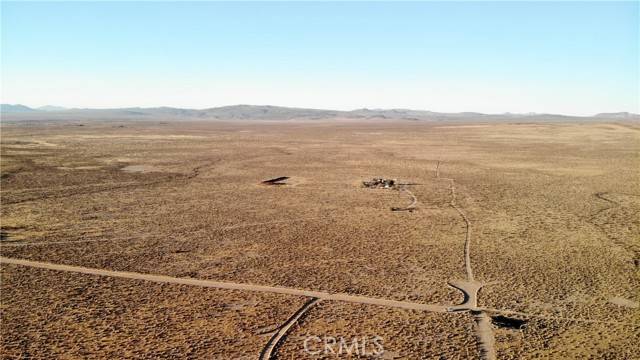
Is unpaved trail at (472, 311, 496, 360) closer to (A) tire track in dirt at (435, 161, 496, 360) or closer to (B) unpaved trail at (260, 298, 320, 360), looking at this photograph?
(A) tire track in dirt at (435, 161, 496, 360)

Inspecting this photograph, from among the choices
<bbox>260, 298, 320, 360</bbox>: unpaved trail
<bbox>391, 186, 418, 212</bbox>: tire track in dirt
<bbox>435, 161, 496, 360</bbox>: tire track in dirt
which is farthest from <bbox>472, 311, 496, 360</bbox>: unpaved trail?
<bbox>391, 186, 418, 212</bbox>: tire track in dirt

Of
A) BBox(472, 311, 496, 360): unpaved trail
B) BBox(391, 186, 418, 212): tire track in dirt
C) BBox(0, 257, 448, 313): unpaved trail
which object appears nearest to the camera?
BBox(472, 311, 496, 360): unpaved trail

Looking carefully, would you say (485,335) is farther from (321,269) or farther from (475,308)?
(321,269)

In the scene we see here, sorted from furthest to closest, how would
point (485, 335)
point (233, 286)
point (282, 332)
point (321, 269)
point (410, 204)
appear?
point (410, 204) < point (321, 269) < point (233, 286) < point (282, 332) < point (485, 335)

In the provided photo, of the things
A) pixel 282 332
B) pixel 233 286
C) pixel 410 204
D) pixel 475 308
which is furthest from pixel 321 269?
pixel 410 204

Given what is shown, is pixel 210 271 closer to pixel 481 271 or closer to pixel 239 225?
pixel 239 225

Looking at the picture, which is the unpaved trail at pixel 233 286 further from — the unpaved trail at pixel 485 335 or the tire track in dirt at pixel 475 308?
the unpaved trail at pixel 485 335

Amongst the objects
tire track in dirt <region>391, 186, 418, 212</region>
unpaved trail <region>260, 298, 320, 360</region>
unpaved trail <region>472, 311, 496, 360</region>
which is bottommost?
unpaved trail <region>260, 298, 320, 360</region>
